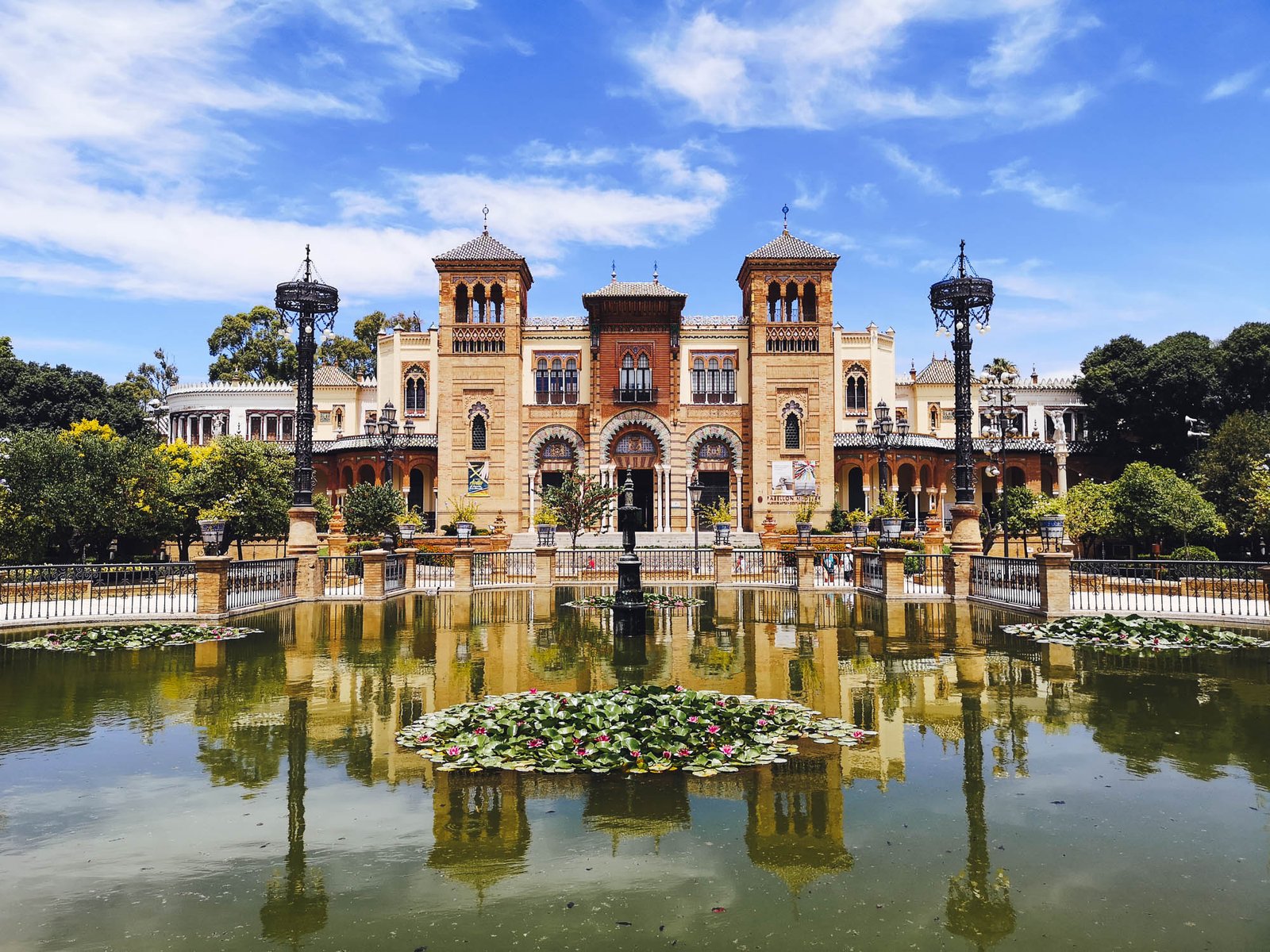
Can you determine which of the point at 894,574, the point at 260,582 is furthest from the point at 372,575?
the point at 894,574

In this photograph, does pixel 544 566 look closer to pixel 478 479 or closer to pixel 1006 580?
pixel 1006 580

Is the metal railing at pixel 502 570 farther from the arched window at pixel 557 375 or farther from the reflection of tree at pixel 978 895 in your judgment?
the reflection of tree at pixel 978 895

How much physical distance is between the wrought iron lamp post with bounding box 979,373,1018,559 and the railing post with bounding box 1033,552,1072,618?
157 inches

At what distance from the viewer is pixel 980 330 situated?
76.2 ft

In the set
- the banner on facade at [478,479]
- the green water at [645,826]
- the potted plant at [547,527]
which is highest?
the banner on facade at [478,479]

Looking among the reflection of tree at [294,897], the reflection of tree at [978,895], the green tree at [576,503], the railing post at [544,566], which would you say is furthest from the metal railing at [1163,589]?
the green tree at [576,503]

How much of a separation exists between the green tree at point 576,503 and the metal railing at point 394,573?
1012 centimetres

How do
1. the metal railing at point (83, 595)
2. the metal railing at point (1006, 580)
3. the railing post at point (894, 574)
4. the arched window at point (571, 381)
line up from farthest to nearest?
1. the arched window at point (571, 381)
2. the railing post at point (894, 574)
3. the metal railing at point (1006, 580)
4. the metal railing at point (83, 595)

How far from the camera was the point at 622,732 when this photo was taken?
7062mm

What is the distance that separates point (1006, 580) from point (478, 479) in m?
28.4

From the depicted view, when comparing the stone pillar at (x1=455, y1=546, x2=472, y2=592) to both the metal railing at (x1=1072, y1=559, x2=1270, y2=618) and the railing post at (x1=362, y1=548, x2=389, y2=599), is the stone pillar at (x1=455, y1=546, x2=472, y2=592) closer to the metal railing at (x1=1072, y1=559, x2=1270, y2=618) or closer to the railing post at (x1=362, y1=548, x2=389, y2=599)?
the railing post at (x1=362, y1=548, x2=389, y2=599)

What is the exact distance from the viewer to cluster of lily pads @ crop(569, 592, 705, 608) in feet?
59.7

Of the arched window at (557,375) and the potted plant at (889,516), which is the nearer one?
the potted plant at (889,516)

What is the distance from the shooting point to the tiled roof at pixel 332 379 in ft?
159
